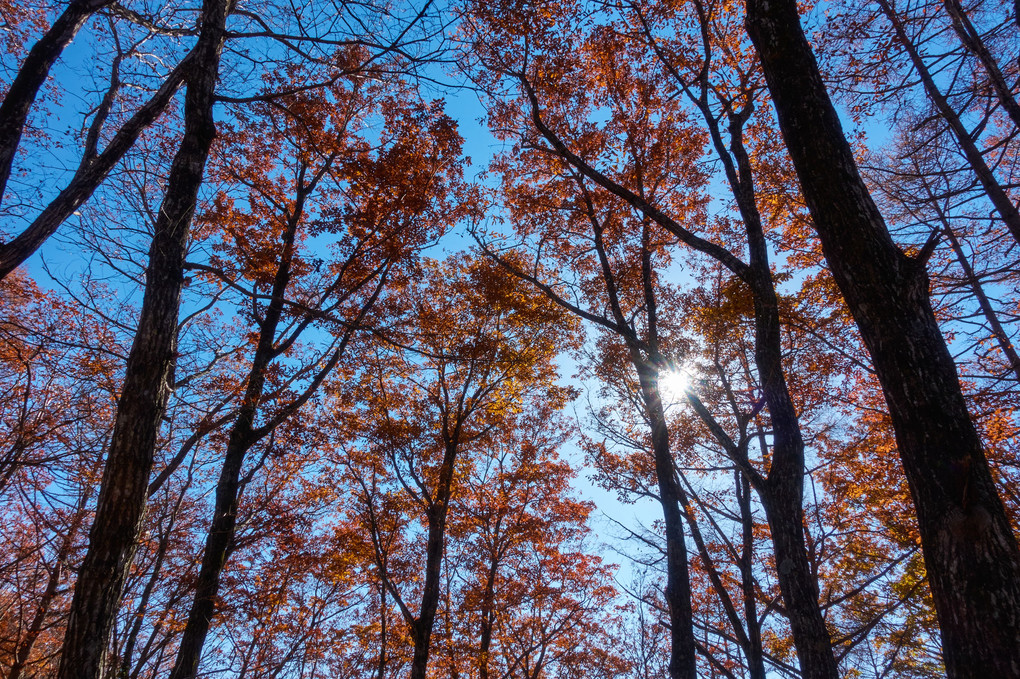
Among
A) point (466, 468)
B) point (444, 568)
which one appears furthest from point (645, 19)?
point (444, 568)

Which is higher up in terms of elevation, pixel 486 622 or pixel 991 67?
pixel 991 67

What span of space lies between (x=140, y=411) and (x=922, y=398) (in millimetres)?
4972

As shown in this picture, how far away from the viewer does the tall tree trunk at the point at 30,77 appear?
391cm

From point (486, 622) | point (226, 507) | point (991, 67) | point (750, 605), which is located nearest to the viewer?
point (991, 67)

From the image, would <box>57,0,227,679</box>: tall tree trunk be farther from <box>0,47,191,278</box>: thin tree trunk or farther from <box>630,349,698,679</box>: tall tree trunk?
<box>630,349,698,679</box>: tall tree trunk

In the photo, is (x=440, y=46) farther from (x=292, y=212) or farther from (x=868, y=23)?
(x=868, y=23)

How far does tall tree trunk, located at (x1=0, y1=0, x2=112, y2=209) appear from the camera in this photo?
3914mm

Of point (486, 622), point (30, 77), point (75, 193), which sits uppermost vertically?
point (30, 77)

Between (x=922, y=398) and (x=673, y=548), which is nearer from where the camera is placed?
(x=922, y=398)

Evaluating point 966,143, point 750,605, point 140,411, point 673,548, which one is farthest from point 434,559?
point 966,143

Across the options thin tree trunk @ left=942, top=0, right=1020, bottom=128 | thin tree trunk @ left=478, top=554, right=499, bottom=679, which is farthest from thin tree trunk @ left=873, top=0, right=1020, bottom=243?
thin tree trunk @ left=478, top=554, right=499, bottom=679

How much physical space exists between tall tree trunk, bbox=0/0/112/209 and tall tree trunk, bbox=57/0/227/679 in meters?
1.29

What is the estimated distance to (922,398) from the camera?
2480 millimetres

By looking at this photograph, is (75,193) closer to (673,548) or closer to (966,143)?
(673,548)
